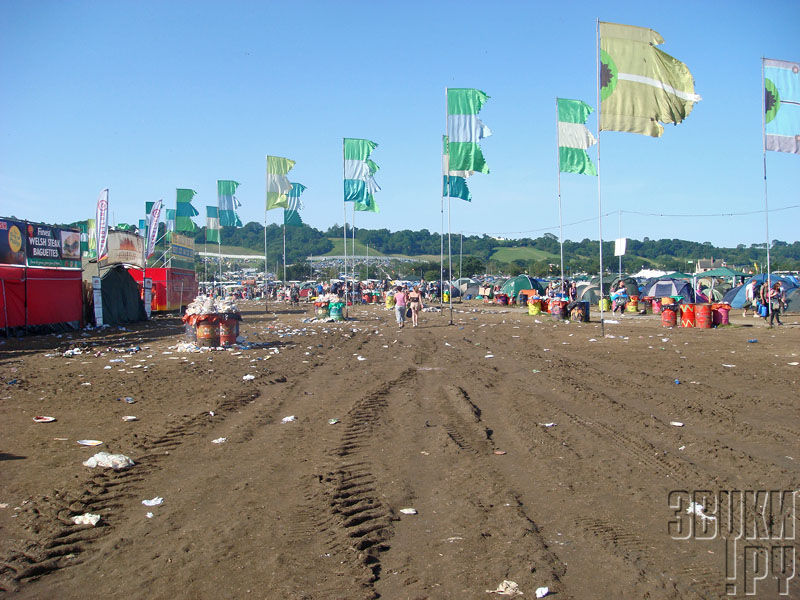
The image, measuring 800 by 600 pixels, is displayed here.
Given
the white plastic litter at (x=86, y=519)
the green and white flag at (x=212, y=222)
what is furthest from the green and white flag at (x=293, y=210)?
the white plastic litter at (x=86, y=519)

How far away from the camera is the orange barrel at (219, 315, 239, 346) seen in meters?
15.2

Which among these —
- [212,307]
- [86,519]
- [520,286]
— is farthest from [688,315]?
[520,286]

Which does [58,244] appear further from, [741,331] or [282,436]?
[741,331]

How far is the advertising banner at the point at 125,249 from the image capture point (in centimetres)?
2720

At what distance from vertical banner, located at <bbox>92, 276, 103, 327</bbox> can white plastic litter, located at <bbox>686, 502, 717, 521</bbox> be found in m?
23.2

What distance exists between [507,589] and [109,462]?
394 centimetres

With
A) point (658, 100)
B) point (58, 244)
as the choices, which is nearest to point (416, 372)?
point (658, 100)

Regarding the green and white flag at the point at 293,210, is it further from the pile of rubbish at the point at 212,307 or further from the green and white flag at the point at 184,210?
the pile of rubbish at the point at 212,307

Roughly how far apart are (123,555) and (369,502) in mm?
1734

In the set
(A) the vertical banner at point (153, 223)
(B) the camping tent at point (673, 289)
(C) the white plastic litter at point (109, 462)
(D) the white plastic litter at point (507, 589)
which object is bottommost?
(D) the white plastic litter at point (507, 589)

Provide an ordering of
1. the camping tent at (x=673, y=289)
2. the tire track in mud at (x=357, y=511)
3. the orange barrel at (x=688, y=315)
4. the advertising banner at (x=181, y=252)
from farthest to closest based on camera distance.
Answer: the advertising banner at (x=181, y=252) → the camping tent at (x=673, y=289) → the orange barrel at (x=688, y=315) → the tire track in mud at (x=357, y=511)

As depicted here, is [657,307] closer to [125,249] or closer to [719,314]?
[719,314]

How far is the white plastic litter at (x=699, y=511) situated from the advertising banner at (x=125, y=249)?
26.3 metres

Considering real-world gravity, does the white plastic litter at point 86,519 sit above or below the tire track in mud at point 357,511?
above
